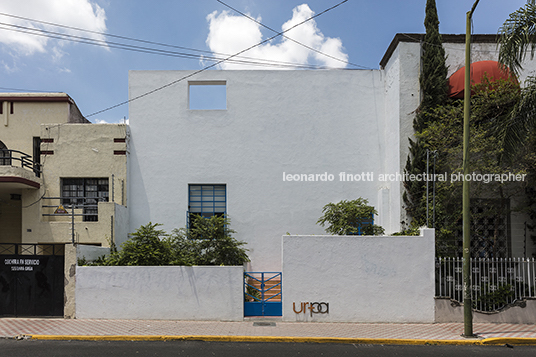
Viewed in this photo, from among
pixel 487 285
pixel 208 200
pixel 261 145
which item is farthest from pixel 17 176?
pixel 487 285

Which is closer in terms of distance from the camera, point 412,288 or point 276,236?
point 412,288

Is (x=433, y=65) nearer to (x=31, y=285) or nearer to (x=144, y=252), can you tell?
(x=144, y=252)

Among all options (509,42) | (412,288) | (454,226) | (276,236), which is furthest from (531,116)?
(276,236)

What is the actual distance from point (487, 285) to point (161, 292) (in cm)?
917

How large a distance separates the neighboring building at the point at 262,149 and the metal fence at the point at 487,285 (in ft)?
13.0

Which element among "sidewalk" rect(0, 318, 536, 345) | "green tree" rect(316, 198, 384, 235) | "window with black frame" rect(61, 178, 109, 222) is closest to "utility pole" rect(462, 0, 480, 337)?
"sidewalk" rect(0, 318, 536, 345)

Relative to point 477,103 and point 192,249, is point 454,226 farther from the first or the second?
point 192,249

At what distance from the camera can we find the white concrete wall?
47.3 feet

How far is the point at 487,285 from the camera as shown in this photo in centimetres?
1038

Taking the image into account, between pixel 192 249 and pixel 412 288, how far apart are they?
657 cm

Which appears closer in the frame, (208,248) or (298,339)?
(298,339)

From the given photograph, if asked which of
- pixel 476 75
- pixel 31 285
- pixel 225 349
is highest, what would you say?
pixel 476 75

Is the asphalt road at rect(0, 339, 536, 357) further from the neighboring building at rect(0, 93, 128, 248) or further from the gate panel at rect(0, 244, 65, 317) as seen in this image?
the neighboring building at rect(0, 93, 128, 248)

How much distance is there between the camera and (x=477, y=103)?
11617 mm
